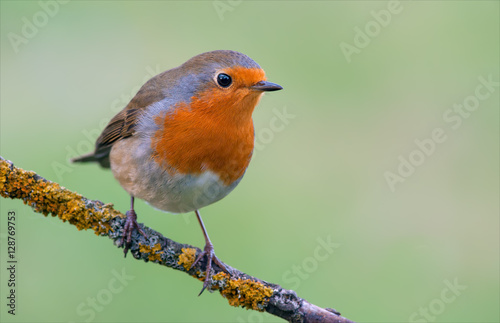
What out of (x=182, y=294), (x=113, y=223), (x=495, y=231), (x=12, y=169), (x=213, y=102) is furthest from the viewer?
(x=495, y=231)

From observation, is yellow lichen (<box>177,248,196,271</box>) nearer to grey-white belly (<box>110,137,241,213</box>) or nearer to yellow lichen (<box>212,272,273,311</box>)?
yellow lichen (<box>212,272,273,311</box>)

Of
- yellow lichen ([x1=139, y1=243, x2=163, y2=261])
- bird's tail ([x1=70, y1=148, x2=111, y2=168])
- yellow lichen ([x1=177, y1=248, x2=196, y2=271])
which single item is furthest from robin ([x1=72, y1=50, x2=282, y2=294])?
bird's tail ([x1=70, y1=148, x2=111, y2=168])

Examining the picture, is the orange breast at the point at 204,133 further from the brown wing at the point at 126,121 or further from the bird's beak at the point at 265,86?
the brown wing at the point at 126,121

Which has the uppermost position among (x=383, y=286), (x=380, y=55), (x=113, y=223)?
(x=380, y=55)

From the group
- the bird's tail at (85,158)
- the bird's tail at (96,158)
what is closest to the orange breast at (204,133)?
the bird's tail at (96,158)

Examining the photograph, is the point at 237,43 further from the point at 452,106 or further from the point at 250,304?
the point at 250,304

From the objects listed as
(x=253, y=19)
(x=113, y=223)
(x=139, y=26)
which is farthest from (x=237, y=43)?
(x=113, y=223)

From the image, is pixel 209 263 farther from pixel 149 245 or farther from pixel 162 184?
pixel 162 184
